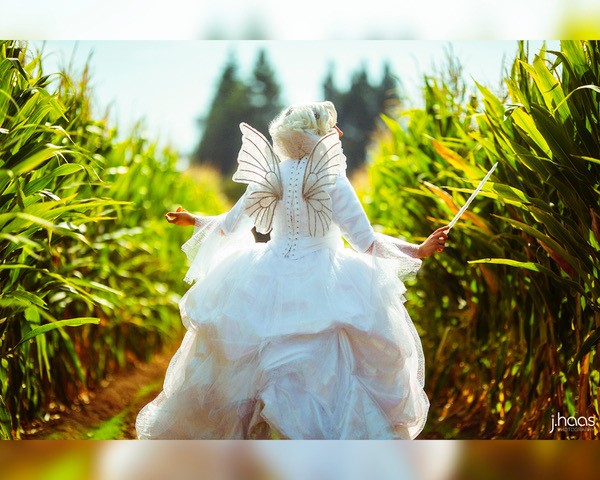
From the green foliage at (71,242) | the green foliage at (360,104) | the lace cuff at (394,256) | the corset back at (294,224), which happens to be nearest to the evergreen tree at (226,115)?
the green foliage at (71,242)

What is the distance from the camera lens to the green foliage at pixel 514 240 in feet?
8.45

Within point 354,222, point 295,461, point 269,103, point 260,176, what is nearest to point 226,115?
point 269,103

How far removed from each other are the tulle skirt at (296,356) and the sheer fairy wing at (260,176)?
0.46 feet

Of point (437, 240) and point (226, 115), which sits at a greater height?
point (226, 115)

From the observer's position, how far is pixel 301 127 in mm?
2793

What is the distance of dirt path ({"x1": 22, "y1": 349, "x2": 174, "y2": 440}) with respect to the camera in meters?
3.21

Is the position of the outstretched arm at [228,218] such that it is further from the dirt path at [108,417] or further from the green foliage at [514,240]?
the dirt path at [108,417]

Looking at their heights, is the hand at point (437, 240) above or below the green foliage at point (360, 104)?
below

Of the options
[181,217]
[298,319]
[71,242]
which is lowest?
[298,319]

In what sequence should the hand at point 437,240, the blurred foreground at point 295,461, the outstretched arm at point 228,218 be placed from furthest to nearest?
the outstretched arm at point 228,218 → the hand at point 437,240 → the blurred foreground at point 295,461

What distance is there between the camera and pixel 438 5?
3.05 meters

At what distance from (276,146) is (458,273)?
108 centimetres

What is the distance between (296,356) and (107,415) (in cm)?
126

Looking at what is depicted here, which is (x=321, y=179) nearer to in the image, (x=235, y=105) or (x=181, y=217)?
(x=181, y=217)
